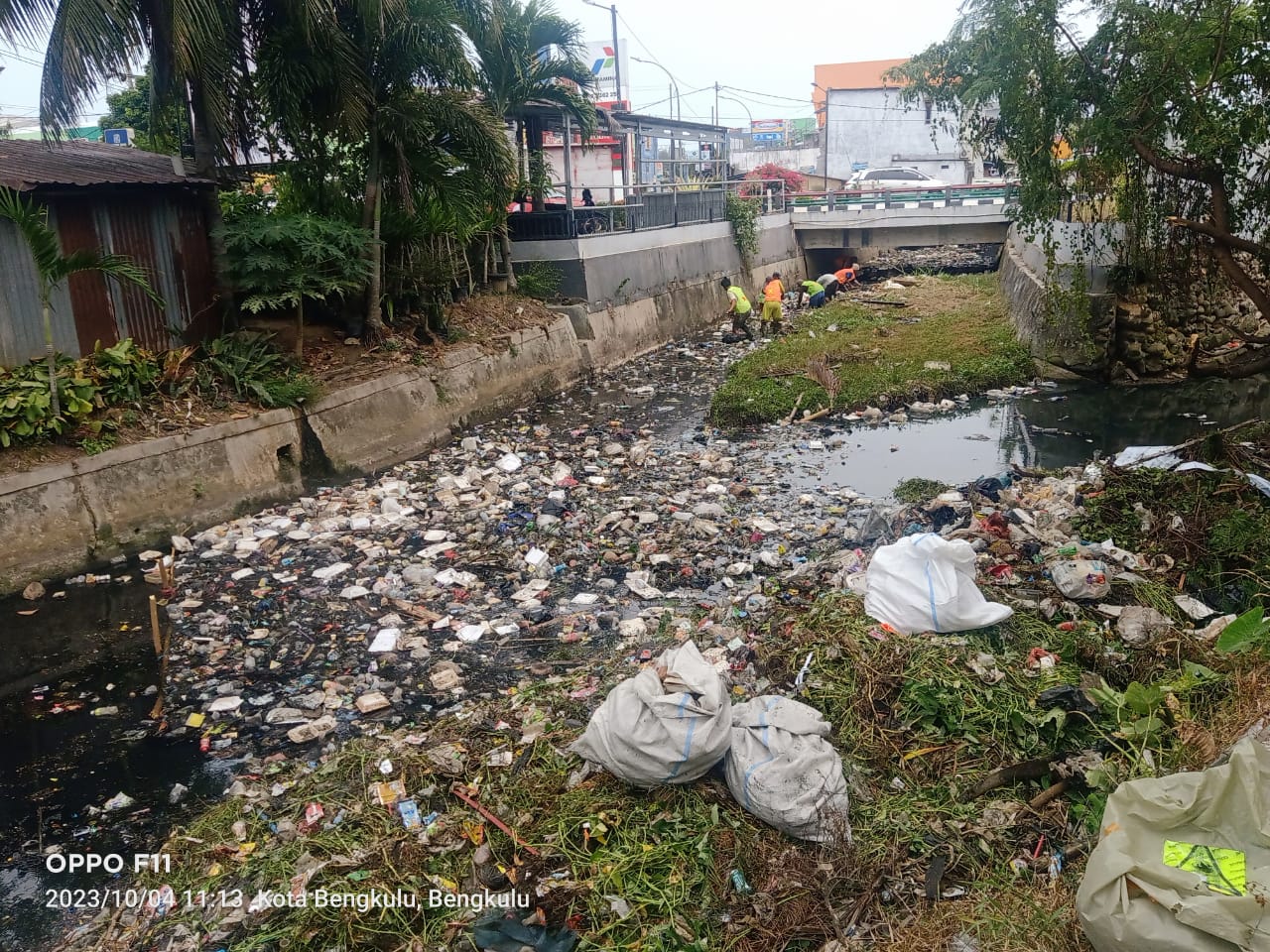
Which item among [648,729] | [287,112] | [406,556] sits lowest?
[406,556]

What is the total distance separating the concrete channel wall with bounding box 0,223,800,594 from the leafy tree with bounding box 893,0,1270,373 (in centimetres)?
690

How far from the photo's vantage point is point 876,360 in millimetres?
14008

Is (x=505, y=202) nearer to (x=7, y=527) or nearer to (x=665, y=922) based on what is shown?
(x=7, y=527)

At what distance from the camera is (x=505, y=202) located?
1389 centimetres

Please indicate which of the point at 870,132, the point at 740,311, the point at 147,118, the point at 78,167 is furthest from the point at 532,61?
the point at 870,132

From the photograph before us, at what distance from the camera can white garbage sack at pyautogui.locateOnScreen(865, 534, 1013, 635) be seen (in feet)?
16.4

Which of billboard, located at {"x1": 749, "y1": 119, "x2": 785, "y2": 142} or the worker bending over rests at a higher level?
billboard, located at {"x1": 749, "y1": 119, "x2": 785, "y2": 142}

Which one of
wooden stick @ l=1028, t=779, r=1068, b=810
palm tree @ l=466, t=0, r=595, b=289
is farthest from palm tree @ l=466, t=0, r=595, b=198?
wooden stick @ l=1028, t=779, r=1068, b=810

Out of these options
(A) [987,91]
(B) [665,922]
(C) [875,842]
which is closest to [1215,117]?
(A) [987,91]

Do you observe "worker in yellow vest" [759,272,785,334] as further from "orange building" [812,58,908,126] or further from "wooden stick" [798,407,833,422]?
"orange building" [812,58,908,126]

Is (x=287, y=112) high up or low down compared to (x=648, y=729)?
up

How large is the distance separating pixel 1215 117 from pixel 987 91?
262 cm

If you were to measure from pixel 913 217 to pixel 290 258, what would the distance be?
712 inches

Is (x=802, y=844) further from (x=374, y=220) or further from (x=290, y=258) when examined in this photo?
(x=374, y=220)
